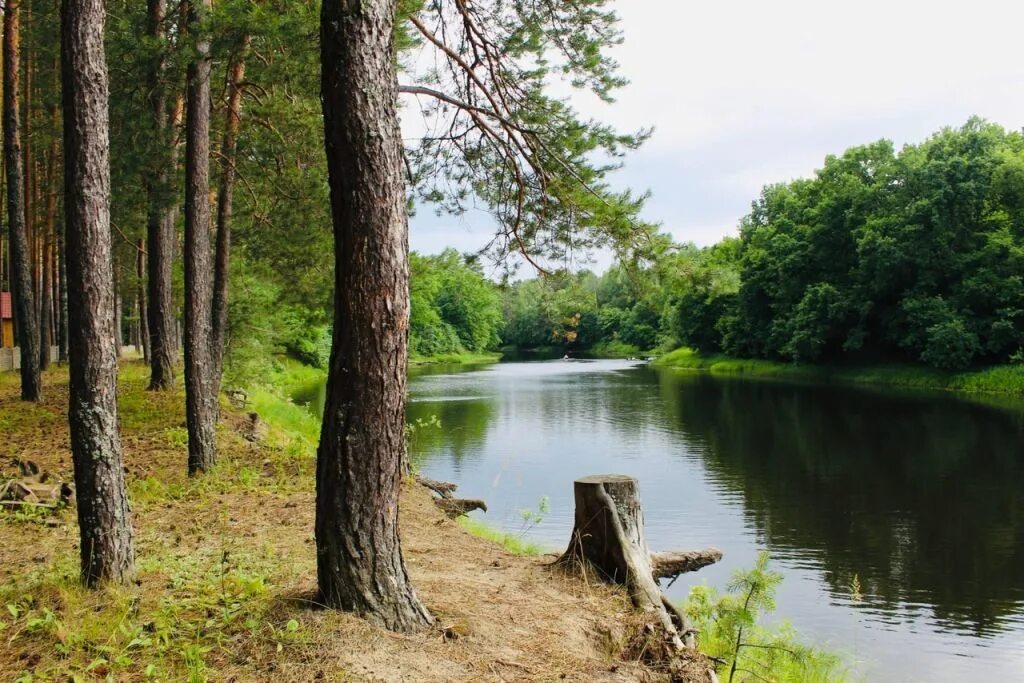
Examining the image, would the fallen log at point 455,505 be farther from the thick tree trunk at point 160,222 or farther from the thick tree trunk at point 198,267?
the thick tree trunk at point 160,222

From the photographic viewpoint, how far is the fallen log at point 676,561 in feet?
20.2

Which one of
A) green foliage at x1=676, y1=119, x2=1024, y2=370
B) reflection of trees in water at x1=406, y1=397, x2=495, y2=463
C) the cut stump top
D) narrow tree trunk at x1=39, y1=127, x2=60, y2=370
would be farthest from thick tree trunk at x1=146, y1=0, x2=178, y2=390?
green foliage at x1=676, y1=119, x2=1024, y2=370

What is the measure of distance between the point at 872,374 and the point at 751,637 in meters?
36.5

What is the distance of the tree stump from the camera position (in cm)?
540

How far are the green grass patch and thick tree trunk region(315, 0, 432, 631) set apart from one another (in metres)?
5.04

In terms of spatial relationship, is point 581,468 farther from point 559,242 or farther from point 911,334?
point 911,334

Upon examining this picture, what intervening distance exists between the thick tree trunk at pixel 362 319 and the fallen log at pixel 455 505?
17.6 feet

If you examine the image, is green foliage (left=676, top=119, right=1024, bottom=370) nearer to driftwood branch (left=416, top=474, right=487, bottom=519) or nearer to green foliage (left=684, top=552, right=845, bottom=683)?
driftwood branch (left=416, top=474, right=487, bottom=519)

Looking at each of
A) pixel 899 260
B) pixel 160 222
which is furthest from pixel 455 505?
pixel 899 260

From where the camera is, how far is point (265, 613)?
4.17m

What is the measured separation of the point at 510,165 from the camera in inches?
335

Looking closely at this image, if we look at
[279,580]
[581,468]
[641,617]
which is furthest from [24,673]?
[581,468]

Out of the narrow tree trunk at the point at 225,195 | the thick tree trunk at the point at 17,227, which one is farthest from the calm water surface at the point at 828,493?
the thick tree trunk at the point at 17,227

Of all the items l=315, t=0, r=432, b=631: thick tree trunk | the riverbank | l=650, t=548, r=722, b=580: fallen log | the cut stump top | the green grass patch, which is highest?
l=315, t=0, r=432, b=631: thick tree trunk
